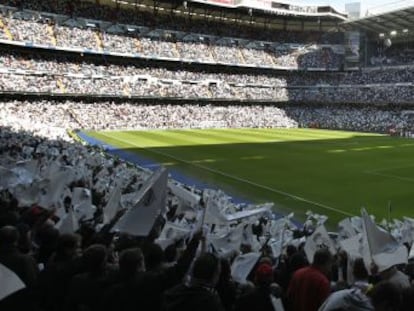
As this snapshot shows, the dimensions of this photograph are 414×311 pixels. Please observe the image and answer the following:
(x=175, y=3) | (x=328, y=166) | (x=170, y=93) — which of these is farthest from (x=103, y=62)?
(x=328, y=166)

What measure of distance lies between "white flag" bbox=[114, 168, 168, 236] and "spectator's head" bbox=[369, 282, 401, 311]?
3.16m

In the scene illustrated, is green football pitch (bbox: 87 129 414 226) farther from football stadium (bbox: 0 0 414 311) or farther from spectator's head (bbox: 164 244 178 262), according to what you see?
spectator's head (bbox: 164 244 178 262)

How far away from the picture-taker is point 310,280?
5062 mm

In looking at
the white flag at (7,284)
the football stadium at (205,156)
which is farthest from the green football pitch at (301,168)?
the white flag at (7,284)

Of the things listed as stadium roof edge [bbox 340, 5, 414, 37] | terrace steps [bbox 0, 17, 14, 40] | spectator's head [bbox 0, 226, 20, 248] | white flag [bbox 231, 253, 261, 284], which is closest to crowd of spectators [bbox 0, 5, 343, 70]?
terrace steps [bbox 0, 17, 14, 40]

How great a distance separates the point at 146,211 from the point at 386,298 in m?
3.38

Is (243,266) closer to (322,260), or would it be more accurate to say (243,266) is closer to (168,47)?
(322,260)

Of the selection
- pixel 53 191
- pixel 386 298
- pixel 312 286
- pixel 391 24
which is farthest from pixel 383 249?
pixel 391 24

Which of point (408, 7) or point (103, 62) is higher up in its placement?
point (408, 7)

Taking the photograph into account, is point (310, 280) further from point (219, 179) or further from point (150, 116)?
point (150, 116)

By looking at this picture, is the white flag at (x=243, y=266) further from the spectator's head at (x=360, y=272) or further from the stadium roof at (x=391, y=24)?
the stadium roof at (x=391, y=24)

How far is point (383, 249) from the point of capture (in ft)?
18.0

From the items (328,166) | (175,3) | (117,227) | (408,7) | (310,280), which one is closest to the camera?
(310,280)

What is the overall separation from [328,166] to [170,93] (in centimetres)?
4138
